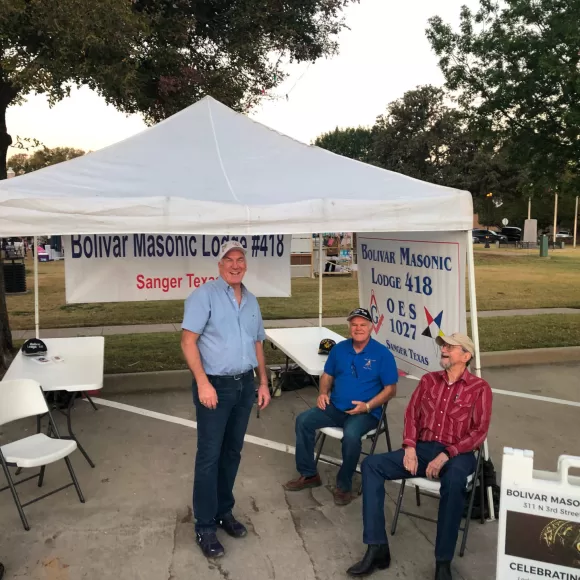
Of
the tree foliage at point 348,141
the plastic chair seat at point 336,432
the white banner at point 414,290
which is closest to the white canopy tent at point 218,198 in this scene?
A: the white banner at point 414,290

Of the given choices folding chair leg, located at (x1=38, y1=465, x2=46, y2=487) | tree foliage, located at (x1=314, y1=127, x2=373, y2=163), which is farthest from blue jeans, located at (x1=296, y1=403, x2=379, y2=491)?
tree foliage, located at (x1=314, y1=127, x2=373, y2=163)

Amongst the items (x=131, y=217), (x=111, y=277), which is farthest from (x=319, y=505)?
(x=111, y=277)

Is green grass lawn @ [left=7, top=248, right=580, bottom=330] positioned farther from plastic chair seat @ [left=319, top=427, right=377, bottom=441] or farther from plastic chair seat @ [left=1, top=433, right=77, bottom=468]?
plastic chair seat @ [left=319, top=427, right=377, bottom=441]

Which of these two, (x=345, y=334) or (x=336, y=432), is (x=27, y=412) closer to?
(x=336, y=432)

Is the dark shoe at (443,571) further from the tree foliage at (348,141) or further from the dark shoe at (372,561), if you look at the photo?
the tree foliage at (348,141)

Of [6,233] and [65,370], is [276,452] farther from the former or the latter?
[6,233]

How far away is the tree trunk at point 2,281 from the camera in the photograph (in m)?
6.67

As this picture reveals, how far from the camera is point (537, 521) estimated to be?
2449 mm

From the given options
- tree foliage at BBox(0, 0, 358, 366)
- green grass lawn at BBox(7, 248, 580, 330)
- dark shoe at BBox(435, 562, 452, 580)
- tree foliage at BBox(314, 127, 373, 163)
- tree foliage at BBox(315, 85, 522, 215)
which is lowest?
dark shoe at BBox(435, 562, 452, 580)

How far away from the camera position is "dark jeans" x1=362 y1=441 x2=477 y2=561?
2.92 m

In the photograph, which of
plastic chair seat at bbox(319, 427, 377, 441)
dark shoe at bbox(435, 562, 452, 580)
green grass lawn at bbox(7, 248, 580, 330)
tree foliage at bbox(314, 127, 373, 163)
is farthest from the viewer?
tree foliage at bbox(314, 127, 373, 163)

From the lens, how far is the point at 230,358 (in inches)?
121

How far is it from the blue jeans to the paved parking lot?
18 centimetres

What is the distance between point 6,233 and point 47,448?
1388 mm
